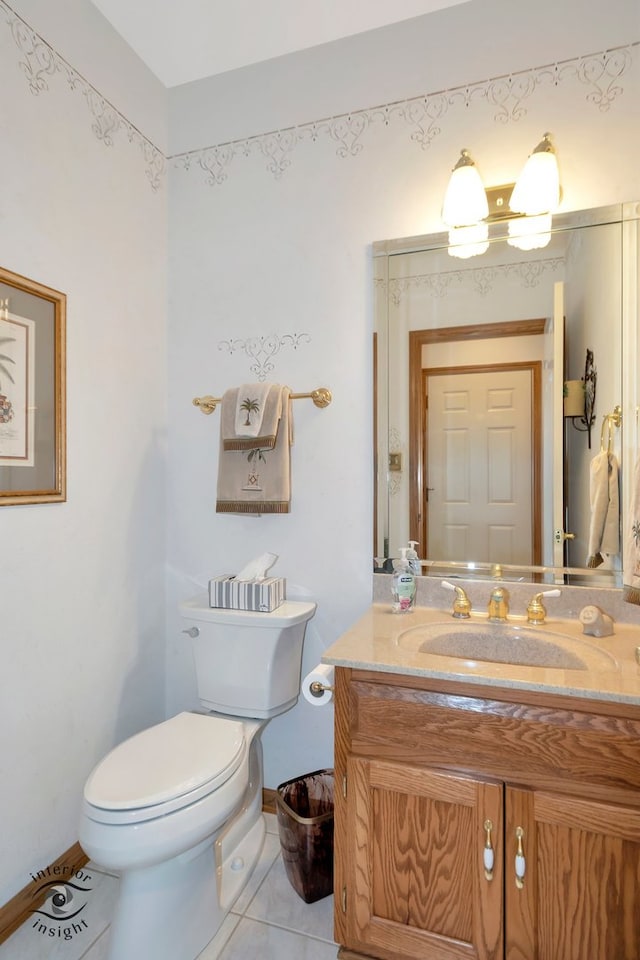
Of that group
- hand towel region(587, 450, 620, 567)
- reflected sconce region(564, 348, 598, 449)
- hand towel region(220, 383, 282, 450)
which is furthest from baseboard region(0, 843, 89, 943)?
reflected sconce region(564, 348, 598, 449)

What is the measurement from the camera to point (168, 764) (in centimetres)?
124

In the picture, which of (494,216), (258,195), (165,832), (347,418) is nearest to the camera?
(165,832)

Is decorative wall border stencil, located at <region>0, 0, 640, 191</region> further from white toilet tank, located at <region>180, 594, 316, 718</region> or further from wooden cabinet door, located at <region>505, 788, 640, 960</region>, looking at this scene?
wooden cabinet door, located at <region>505, 788, 640, 960</region>

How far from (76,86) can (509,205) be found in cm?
136

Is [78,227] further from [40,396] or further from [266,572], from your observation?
[266,572]

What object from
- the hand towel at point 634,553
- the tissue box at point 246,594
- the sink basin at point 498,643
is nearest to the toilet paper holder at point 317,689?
the sink basin at point 498,643

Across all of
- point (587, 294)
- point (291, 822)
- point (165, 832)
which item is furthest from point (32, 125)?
point (291, 822)

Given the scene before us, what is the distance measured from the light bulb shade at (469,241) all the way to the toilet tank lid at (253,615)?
1.21 metres

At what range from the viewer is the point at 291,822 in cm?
140

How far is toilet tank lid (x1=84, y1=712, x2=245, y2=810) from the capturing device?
113 centimetres

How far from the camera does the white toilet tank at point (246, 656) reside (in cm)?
156

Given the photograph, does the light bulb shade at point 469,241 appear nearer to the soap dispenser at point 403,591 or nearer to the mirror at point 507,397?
the mirror at point 507,397

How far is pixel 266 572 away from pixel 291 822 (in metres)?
0.73

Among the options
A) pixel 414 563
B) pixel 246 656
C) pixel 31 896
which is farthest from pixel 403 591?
pixel 31 896
